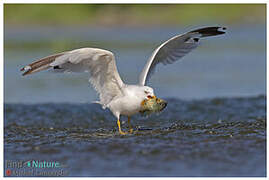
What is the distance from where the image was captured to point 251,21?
3906 centimetres

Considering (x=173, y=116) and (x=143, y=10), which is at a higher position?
(x=143, y=10)

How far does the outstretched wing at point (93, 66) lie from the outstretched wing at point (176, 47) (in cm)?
67

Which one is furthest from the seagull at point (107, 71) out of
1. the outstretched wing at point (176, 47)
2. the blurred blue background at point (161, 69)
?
the blurred blue background at point (161, 69)

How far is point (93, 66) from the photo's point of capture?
862 centimetres

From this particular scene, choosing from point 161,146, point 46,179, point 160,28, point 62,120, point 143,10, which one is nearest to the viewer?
point 46,179

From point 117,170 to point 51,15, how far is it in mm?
37381

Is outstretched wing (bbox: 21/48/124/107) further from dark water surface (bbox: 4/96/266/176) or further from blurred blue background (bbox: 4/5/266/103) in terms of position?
blurred blue background (bbox: 4/5/266/103)

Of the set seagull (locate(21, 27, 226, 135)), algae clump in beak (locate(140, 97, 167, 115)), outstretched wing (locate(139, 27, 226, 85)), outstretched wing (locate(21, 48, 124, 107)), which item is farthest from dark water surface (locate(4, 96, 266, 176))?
outstretched wing (locate(139, 27, 226, 85))

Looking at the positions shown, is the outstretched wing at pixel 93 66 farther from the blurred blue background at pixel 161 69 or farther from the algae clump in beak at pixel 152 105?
the blurred blue background at pixel 161 69

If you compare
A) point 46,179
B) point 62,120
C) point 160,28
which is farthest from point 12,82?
point 160,28

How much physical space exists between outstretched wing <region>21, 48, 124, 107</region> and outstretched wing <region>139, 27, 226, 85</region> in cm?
67

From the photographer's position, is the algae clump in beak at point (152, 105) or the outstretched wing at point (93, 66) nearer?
the outstretched wing at point (93, 66)

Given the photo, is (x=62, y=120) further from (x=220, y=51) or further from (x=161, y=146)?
(x=220, y=51)

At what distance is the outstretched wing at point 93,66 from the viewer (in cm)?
820
